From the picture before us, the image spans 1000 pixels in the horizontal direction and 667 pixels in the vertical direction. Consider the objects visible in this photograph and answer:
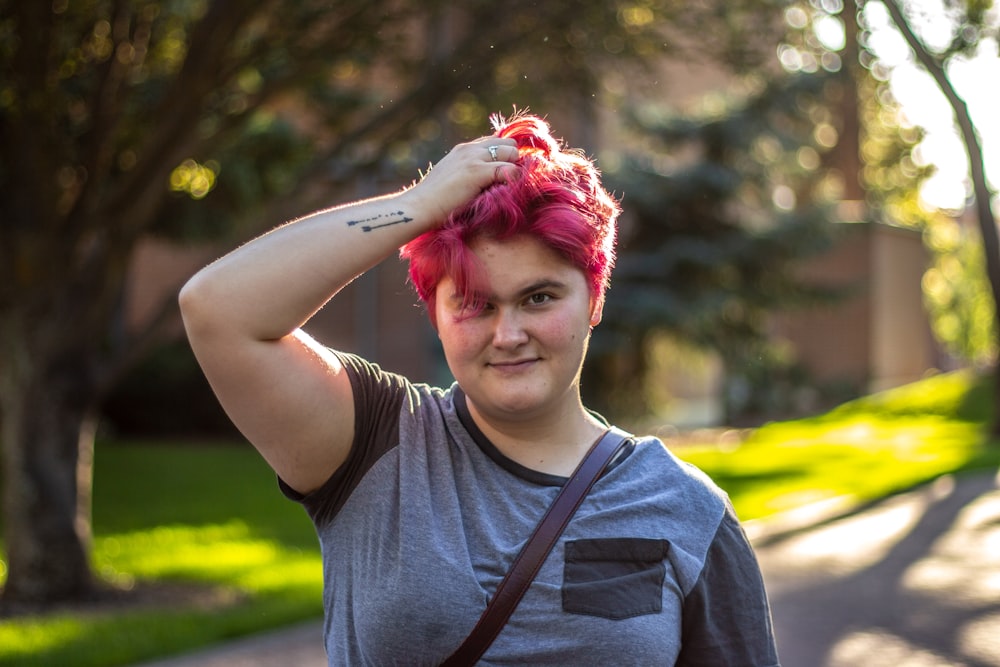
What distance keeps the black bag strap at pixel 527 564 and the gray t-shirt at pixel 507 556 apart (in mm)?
14

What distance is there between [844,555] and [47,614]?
5633 millimetres

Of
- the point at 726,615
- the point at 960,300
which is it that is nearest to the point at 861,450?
the point at 726,615

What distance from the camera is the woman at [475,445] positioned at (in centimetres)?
194

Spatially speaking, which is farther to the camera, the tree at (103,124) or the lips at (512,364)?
the tree at (103,124)

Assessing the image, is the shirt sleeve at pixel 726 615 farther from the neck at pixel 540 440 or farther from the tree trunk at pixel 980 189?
the tree trunk at pixel 980 189

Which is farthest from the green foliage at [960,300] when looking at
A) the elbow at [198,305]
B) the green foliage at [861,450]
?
the elbow at [198,305]

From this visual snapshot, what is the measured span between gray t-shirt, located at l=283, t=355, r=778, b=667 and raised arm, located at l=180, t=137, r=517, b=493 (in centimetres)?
7

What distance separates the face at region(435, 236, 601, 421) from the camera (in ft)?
6.60

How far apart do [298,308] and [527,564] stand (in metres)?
0.55

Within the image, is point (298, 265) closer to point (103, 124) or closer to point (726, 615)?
point (726, 615)

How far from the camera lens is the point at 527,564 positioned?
6.47 ft

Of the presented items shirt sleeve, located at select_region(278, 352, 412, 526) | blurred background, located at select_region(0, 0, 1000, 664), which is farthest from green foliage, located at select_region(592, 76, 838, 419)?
shirt sleeve, located at select_region(278, 352, 412, 526)

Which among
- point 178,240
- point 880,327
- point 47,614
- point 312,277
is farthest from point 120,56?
point 880,327

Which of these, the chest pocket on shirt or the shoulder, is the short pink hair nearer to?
the shoulder
